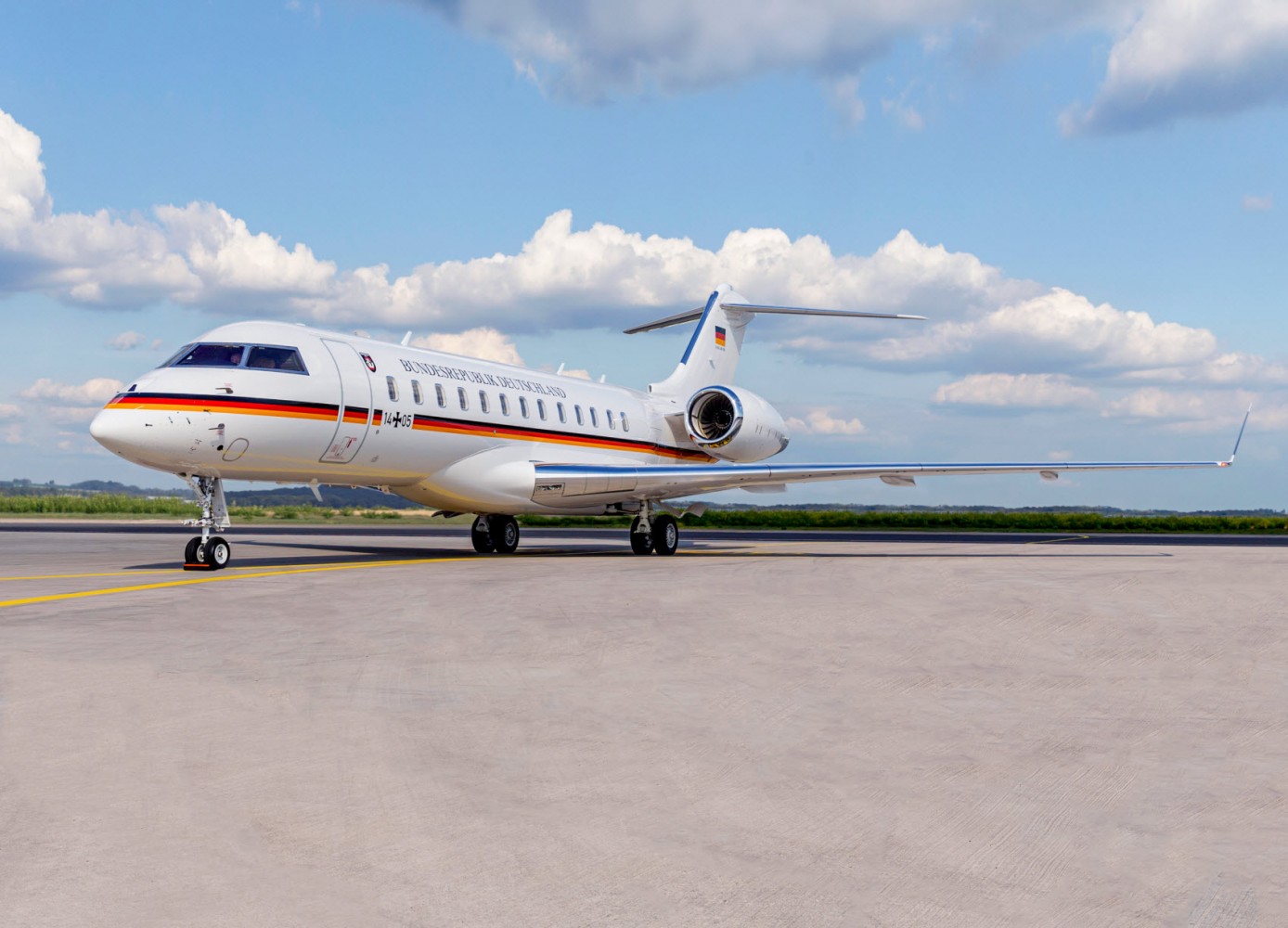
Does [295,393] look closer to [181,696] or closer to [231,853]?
[181,696]

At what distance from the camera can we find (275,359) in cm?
1747

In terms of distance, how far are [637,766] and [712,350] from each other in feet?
84.6

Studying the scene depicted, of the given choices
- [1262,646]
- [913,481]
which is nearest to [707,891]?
[1262,646]

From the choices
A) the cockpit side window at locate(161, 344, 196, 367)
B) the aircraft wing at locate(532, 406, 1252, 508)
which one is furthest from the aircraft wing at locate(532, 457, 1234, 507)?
the cockpit side window at locate(161, 344, 196, 367)

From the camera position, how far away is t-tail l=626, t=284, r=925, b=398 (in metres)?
30.2

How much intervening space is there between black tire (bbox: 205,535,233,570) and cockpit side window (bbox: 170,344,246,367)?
2783 millimetres

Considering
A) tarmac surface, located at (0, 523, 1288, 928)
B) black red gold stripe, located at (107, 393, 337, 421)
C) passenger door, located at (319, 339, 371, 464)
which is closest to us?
tarmac surface, located at (0, 523, 1288, 928)

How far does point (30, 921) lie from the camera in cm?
363

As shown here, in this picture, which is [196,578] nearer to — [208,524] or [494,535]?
[208,524]

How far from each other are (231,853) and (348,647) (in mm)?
5152

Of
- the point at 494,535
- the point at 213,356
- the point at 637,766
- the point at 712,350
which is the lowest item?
the point at 637,766

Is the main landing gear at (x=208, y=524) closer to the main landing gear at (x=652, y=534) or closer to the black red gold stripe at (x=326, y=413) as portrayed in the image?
the black red gold stripe at (x=326, y=413)

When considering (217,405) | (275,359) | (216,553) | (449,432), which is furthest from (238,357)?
(449,432)

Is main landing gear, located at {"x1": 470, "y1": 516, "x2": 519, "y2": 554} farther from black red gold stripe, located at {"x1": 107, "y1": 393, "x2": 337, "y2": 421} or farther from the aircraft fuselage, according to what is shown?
black red gold stripe, located at {"x1": 107, "y1": 393, "x2": 337, "y2": 421}
